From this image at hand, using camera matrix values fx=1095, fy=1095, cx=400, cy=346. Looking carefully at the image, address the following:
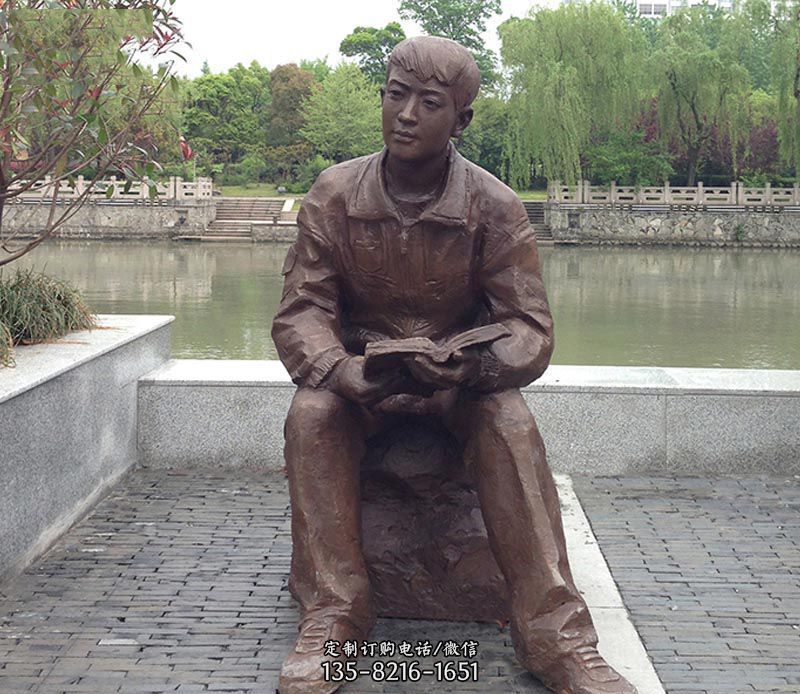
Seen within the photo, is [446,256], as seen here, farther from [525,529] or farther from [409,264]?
[525,529]

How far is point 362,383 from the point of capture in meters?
3.68

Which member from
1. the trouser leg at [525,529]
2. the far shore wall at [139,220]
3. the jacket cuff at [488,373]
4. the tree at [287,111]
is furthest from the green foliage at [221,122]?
the trouser leg at [525,529]

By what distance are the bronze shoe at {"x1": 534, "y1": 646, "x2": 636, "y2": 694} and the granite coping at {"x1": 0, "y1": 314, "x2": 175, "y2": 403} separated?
238cm

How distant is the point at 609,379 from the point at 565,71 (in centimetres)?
2765

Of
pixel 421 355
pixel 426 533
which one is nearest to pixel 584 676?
pixel 426 533

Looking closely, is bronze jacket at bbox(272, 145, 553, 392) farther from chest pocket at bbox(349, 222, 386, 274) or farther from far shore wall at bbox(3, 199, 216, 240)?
far shore wall at bbox(3, 199, 216, 240)

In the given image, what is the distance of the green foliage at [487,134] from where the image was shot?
3931cm

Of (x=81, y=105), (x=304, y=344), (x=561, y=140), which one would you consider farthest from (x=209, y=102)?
(x=304, y=344)

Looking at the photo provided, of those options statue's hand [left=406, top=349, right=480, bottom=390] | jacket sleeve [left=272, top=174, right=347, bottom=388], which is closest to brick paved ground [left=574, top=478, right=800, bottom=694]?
statue's hand [left=406, top=349, right=480, bottom=390]

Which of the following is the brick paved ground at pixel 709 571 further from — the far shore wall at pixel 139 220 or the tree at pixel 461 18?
the tree at pixel 461 18

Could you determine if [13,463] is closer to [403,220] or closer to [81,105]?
[403,220]

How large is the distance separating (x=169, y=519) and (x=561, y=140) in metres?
29.0

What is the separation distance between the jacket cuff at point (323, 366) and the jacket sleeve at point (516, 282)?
60 centimetres

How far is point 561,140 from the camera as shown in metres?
32.7
